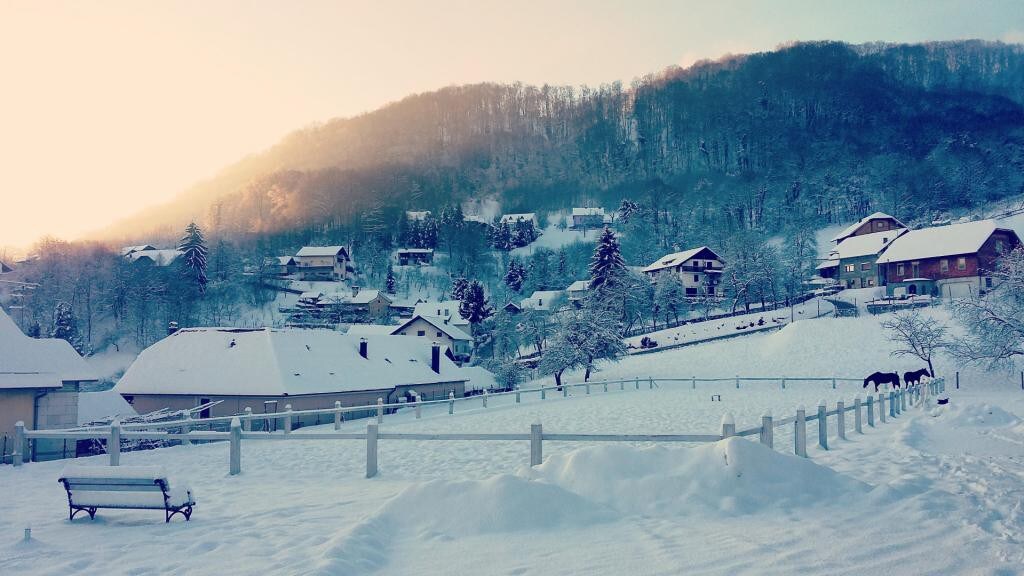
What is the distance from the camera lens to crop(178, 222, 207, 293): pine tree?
3824 inches

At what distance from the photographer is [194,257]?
98562mm

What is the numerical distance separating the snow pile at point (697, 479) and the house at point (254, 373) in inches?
937

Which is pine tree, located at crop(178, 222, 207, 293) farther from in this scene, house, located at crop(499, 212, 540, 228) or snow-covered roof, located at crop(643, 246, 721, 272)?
snow-covered roof, located at crop(643, 246, 721, 272)

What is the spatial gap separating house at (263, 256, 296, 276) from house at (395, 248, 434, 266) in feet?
68.7

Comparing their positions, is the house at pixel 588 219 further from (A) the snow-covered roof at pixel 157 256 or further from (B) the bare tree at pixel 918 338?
(B) the bare tree at pixel 918 338

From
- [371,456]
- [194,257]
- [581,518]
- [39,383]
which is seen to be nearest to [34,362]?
[39,383]

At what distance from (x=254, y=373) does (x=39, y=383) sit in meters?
11.5

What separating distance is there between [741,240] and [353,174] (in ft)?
419

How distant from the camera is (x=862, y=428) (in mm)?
18484

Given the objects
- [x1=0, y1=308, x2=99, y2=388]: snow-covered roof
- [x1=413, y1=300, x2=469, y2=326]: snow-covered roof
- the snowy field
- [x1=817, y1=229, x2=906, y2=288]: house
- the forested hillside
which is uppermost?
the forested hillside

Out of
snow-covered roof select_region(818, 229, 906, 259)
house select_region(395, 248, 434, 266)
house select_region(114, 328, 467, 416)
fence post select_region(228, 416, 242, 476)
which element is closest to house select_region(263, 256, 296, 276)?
house select_region(395, 248, 434, 266)

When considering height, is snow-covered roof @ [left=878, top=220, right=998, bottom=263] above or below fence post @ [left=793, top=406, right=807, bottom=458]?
above

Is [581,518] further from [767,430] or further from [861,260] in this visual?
[861,260]

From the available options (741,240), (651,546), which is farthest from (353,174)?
(651,546)
